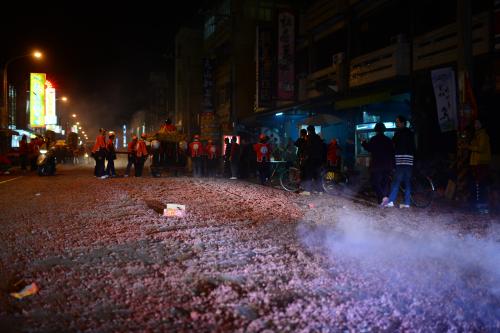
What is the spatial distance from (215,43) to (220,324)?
3800cm

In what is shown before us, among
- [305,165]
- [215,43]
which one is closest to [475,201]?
[305,165]

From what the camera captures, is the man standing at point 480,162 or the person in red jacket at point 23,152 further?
the person in red jacket at point 23,152

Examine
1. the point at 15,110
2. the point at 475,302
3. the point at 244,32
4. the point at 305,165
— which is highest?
the point at 244,32

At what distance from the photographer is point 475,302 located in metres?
3.78

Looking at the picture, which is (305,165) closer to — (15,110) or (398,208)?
(398,208)

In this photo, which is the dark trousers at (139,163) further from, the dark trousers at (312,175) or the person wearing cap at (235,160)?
the dark trousers at (312,175)

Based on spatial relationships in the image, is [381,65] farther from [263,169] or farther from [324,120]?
[263,169]

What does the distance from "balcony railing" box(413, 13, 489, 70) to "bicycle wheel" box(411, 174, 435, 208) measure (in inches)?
192

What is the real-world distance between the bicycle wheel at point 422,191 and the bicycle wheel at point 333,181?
2.70m

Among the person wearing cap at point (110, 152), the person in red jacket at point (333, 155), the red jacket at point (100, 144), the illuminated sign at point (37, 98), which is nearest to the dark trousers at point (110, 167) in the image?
the person wearing cap at point (110, 152)

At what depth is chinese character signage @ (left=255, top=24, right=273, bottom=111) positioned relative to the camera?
76.2ft

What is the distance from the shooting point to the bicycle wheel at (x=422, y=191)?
9.95 metres

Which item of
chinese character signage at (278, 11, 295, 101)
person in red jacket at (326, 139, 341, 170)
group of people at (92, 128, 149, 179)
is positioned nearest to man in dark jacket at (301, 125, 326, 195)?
person in red jacket at (326, 139, 341, 170)

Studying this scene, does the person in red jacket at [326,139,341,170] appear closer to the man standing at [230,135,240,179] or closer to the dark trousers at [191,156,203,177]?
the man standing at [230,135,240,179]
